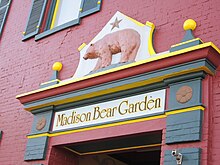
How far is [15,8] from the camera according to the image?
31.1 feet

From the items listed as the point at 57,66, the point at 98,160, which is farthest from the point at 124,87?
the point at 98,160

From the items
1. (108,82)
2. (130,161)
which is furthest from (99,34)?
(130,161)

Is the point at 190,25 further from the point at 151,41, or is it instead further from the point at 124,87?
the point at 124,87

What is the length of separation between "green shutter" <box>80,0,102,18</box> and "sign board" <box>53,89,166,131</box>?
5.92ft

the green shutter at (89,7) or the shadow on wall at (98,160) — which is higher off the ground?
the green shutter at (89,7)

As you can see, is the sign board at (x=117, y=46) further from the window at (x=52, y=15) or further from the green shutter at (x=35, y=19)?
the green shutter at (x=35, y=19)

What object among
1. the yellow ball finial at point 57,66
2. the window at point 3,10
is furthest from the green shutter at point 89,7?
the window at point 3,10

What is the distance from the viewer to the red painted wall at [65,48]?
5.38 metres

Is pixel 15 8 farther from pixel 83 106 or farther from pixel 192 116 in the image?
pixel 192 116

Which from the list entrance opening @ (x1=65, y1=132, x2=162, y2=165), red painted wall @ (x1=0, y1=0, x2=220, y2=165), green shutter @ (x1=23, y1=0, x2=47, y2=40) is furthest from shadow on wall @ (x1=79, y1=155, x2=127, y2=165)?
green shutter @ (x1=23, y1=0, x2=47, y2=40)

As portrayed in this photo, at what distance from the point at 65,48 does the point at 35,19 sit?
1.42 m

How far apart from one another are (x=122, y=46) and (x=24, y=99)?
76.2 inches

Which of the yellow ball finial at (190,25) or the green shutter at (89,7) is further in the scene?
the green shutter at (89,7)

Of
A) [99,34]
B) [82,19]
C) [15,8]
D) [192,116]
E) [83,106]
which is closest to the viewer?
[192,116]
